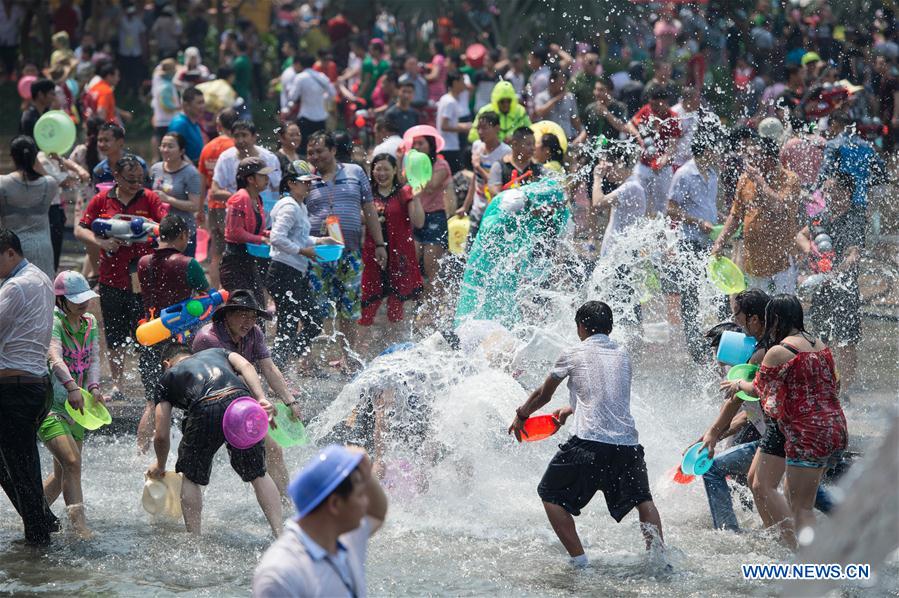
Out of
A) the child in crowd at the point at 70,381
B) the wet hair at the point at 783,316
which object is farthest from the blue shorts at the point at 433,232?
the wet hair at the point at 783,316

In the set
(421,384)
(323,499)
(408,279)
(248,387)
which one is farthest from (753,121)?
(323,499)

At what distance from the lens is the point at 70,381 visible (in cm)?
692

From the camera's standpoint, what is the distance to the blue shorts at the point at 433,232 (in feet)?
37.3

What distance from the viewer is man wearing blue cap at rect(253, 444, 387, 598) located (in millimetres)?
3600

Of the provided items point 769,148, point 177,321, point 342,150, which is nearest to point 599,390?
point 177,321

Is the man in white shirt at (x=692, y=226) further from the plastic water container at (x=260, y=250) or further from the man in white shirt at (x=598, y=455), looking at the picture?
the man in white shirt at (x=598, y=455)

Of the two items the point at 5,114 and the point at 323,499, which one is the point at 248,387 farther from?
the point at 5,114

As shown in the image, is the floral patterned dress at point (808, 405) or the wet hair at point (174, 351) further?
the wet hair at point (174, 351)

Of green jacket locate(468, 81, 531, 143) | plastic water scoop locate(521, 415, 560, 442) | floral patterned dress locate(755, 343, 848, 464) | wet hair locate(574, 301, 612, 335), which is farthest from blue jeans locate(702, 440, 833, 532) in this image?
green jacket locate(468, 81, 531, 143)

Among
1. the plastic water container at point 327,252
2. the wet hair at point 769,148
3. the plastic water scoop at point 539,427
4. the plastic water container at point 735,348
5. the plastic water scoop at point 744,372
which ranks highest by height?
the wet hair at point 769,148

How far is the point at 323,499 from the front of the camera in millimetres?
3641

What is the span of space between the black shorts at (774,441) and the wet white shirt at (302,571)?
3.33 metres

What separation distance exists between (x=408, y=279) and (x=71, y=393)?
4.22 metres

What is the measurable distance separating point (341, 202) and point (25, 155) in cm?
256
